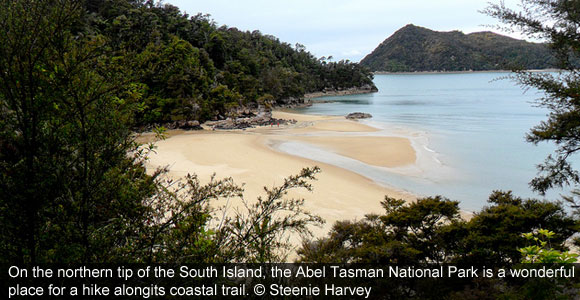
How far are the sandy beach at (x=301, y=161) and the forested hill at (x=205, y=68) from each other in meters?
4.15

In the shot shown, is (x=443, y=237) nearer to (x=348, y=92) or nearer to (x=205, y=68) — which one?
(x=205, y=68)

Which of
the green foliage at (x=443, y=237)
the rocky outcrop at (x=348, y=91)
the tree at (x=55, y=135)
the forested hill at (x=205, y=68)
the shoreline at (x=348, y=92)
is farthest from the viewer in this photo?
the rocky outcrop at (x=348, y=91)

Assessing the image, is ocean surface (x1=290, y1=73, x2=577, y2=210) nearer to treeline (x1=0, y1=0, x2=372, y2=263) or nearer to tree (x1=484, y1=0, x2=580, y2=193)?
tree (x1=484, y1=0, x2=580, y2=193)

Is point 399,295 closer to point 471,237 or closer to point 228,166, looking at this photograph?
point 471,237

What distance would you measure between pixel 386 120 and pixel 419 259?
3773 cm

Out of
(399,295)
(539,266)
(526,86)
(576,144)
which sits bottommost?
(399,295)

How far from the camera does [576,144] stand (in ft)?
23.9

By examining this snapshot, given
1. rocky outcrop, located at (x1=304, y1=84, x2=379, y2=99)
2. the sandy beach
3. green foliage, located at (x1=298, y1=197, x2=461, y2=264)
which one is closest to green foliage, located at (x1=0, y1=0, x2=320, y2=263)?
green foliage, located at (x1=298, y1=197, x2=461, y2=264)

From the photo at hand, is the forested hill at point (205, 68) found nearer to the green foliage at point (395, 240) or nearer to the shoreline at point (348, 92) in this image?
the shoreline at point (348, 92)

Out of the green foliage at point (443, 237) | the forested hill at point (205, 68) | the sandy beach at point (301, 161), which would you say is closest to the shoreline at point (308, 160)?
the sandy beach at point (301, 161)

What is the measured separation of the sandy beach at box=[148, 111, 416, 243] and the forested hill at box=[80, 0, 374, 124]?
4149mm

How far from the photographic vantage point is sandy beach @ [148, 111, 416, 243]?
1296cm

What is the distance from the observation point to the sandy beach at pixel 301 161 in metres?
13.0

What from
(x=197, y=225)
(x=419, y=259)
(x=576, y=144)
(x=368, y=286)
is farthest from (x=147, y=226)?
(x=576, y=144)
